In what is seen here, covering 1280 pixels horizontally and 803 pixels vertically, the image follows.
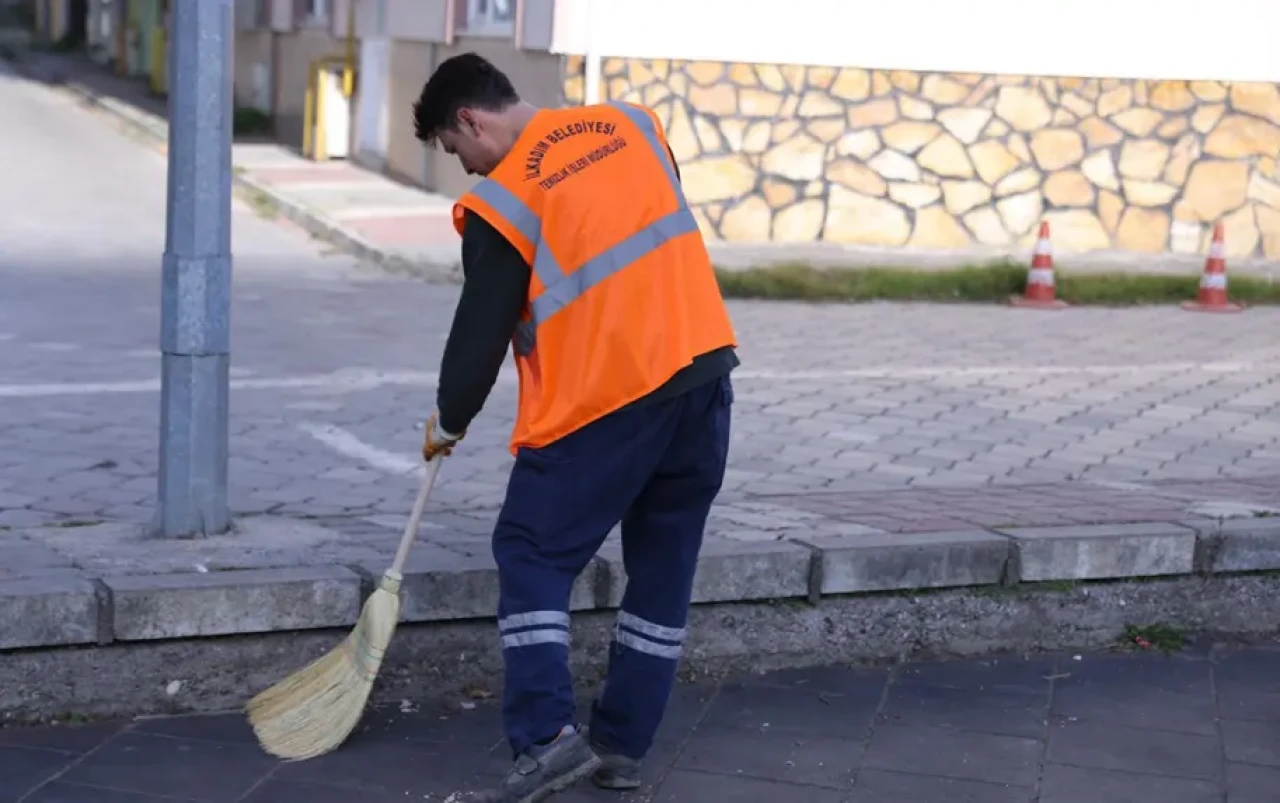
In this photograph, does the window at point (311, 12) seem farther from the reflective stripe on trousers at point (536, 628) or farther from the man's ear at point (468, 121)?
the reflective stripe on trousers at point (536, 628)

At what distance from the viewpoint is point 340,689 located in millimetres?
4418

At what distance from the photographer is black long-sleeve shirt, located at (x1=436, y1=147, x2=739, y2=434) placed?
12.7 ft

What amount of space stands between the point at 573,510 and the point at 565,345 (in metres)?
0.35

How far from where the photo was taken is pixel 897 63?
1413cm

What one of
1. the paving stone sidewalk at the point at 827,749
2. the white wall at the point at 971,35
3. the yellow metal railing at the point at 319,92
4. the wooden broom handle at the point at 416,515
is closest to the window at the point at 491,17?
the white wall at the point at 971,35

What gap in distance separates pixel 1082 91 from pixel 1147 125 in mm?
574

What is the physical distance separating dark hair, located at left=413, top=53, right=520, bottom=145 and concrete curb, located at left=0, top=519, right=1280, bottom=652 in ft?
4.25

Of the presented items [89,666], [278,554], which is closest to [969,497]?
[278,554]

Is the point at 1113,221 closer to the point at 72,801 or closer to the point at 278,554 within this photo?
the point at 278,554

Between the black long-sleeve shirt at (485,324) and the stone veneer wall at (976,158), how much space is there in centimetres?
1011

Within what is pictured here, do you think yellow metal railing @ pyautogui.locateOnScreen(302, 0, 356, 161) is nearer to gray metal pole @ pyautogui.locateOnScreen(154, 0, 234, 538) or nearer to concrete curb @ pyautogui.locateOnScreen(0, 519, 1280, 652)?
gray metal pole @ pyautogui.locateOnScreen(154, 0, 234, 538)

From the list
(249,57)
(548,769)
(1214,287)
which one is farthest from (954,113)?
(249,57)

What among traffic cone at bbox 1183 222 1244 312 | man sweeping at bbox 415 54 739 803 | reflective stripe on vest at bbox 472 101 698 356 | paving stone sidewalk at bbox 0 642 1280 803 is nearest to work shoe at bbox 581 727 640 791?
paving stone sidewalk at bbox 0 642 1280 803

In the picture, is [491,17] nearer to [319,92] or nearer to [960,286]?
[319,92]
